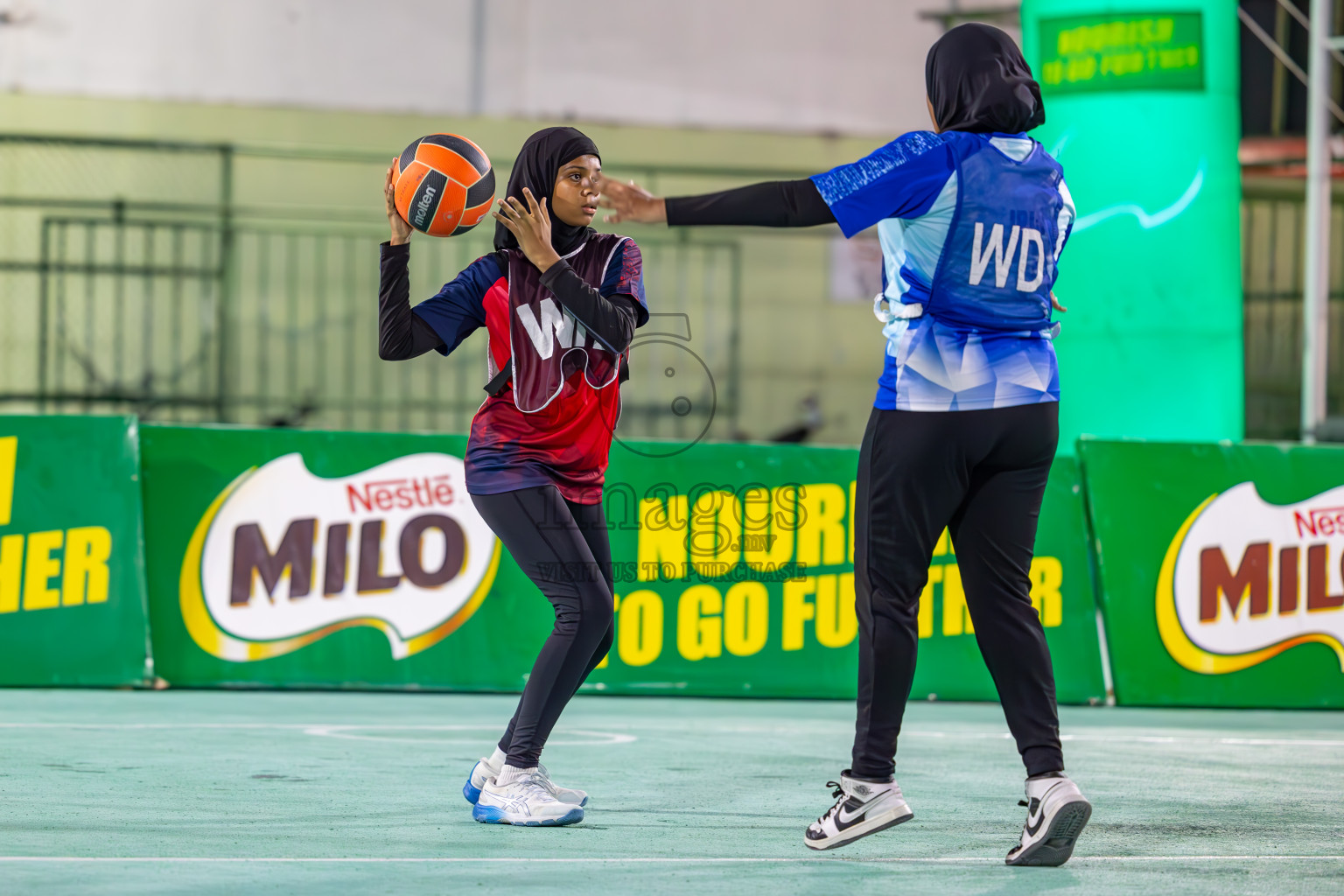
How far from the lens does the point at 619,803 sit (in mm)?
4648

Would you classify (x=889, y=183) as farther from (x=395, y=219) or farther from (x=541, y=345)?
(x=395, y=219)

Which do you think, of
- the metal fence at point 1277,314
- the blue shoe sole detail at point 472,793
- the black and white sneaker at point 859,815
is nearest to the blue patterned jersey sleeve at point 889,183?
the black and white sneaker at point 859,815

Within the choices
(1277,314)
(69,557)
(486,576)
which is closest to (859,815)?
(486,576)

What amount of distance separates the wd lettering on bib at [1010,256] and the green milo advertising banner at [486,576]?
186 inches

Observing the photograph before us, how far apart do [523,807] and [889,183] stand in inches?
80.7

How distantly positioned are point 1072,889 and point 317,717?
15.0ft

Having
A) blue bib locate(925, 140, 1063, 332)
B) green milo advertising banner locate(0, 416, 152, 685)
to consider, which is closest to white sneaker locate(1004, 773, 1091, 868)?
blue bib locate(925, 140, 1063, 332)

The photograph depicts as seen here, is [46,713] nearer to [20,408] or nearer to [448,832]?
[448,832]

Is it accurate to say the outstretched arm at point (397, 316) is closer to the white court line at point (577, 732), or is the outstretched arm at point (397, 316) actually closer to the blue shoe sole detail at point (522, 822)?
the blue shoe sole detail at point (522, 822)

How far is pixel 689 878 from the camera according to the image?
3.43 m

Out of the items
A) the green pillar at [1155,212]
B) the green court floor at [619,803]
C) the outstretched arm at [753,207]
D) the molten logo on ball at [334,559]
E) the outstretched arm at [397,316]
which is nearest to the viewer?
the green court floor at [619,803]

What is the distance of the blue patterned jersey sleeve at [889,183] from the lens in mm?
3656

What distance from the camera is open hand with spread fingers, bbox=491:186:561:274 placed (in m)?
4.12

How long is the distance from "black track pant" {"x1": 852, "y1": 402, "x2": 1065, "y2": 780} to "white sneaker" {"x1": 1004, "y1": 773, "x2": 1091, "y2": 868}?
101 millimetres
